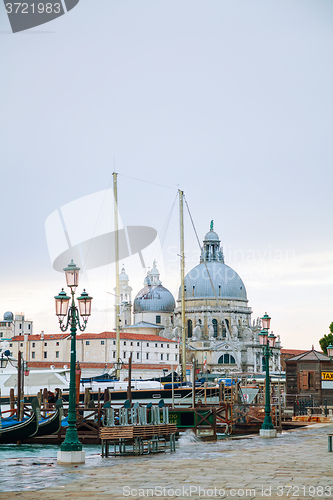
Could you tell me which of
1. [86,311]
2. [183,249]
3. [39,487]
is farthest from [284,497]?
[183,249]

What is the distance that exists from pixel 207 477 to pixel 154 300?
103 m

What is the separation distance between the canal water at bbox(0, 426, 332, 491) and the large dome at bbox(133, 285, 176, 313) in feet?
290

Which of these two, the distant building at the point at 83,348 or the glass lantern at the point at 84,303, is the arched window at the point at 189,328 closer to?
the distant building at the point at 83,348

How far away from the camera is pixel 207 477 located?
11719 mm

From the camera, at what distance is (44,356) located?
85.0 meters

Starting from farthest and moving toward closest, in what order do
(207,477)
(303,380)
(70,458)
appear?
1. (303,380)
2. (70,458)
3. (207,477)

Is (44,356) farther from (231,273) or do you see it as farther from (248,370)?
(231,273)

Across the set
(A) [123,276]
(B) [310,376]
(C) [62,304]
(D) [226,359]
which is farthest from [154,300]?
(C) [62,304]

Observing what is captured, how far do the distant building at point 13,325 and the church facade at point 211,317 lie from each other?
17.5 m

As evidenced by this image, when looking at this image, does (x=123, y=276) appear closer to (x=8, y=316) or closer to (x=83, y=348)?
(x=8, y=316)

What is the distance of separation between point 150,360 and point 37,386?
149 ft

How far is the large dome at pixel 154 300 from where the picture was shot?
11406cm

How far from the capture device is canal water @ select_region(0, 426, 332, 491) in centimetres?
1208

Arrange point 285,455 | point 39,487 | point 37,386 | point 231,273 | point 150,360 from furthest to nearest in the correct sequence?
point 231,273 < point 150,360 < point 37,386 < point 285,455 < point 39,487
